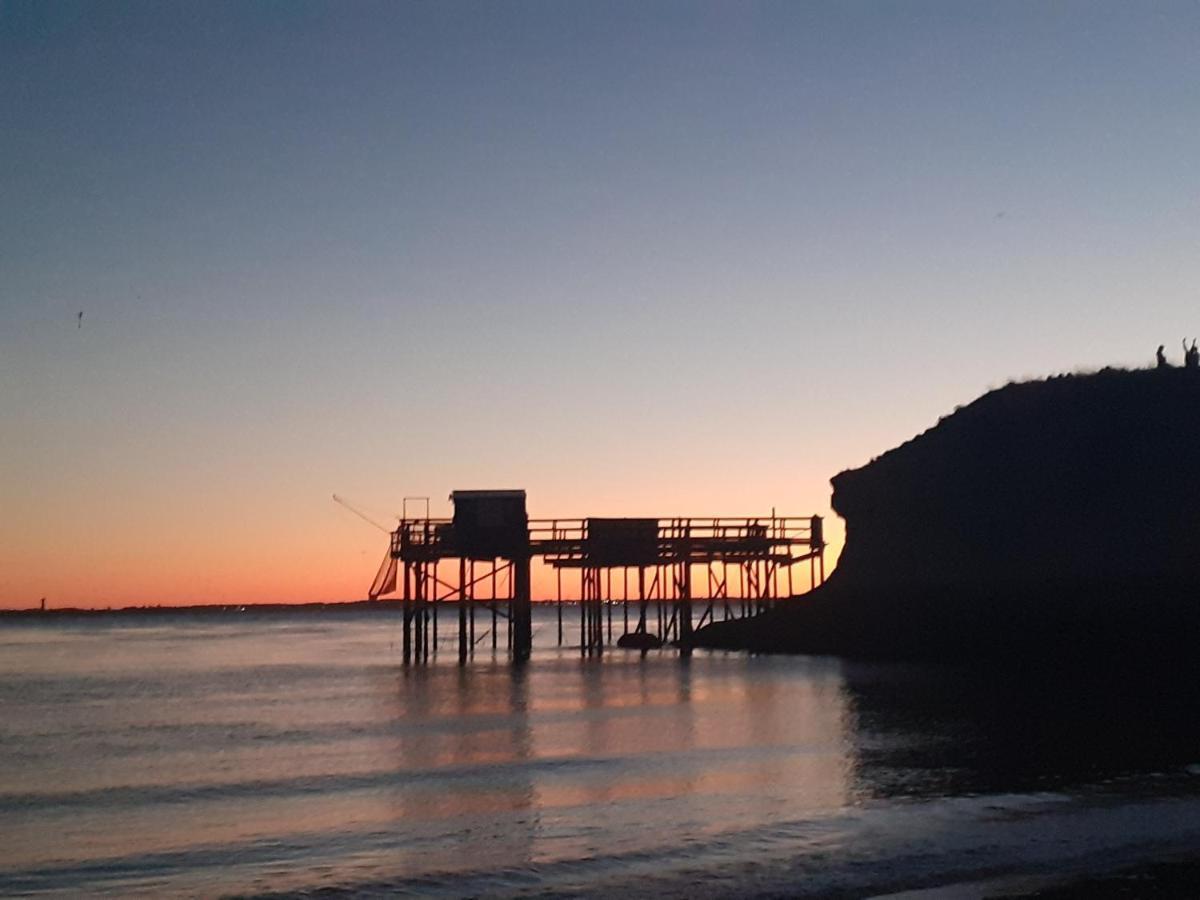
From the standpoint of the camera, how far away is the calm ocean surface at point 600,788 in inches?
605

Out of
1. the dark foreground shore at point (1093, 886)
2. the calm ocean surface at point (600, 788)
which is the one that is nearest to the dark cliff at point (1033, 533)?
the calm ocean surface at point (600, 788)

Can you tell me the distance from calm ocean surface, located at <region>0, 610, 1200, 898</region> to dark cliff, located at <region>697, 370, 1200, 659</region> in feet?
13.3

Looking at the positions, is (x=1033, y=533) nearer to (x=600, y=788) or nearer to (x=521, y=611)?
(x=521, y=611)

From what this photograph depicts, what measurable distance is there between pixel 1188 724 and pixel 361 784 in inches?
686

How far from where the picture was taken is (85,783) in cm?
2320

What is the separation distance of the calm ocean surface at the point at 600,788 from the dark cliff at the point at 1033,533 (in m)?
4.04

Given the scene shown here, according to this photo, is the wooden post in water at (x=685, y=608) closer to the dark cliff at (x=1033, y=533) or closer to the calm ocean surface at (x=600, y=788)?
the dark cliff at (x=1033, y=533)

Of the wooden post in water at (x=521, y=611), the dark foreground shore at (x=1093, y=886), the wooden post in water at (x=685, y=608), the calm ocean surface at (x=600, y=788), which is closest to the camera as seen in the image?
the dark foreground shore at (x=1093, y=886)

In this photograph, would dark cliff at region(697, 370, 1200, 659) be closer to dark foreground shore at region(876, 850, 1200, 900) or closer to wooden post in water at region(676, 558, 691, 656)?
wooden post in water at region(676, 558, 691, 656)

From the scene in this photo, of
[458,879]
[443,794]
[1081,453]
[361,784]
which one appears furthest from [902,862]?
[1081,453]

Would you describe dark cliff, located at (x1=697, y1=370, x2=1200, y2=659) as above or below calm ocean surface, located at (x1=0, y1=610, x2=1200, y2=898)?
above

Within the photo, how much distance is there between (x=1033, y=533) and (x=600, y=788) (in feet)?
86.5

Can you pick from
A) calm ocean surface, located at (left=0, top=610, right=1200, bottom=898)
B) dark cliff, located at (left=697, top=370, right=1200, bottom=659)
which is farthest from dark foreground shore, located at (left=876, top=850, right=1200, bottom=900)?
dark cliff, located at (left=697, top=370, right=1200, bottom=659)

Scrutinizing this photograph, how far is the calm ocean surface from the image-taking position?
15.4 m
